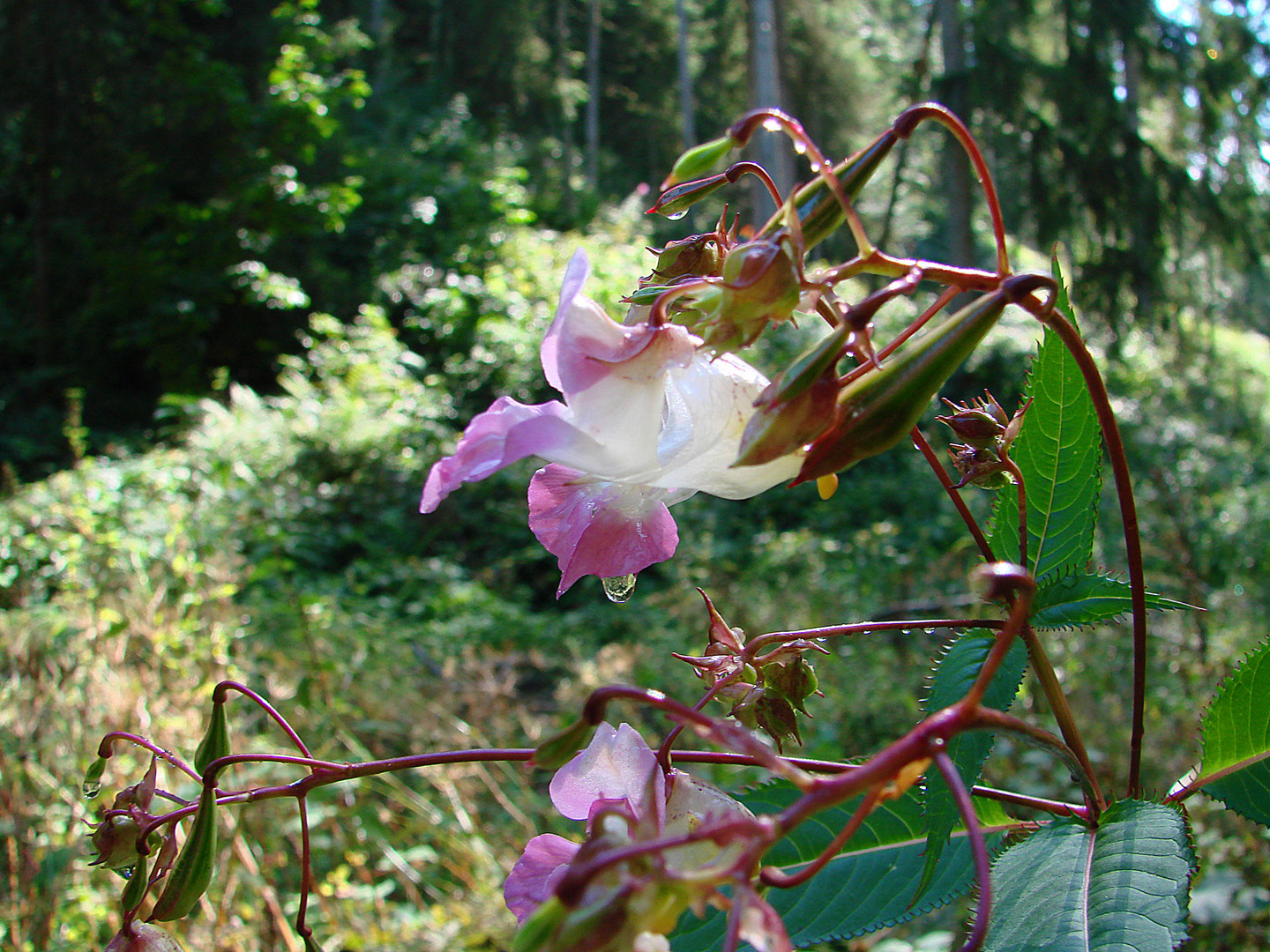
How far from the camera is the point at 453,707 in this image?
286cm

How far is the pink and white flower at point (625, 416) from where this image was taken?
0.34 m

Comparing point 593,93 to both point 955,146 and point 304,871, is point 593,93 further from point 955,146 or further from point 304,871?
point 304,871

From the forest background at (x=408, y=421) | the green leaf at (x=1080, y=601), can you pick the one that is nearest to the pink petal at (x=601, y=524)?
the green leaf at (x=1080, y=601)

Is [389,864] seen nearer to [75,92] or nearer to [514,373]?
[514,373]

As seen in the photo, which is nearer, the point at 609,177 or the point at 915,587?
the point at 915,587

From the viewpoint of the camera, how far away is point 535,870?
1.24 feet

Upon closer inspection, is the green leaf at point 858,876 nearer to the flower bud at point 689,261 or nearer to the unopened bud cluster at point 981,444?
the unopened bud cluster at point 981,444

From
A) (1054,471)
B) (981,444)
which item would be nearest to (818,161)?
(981,444)

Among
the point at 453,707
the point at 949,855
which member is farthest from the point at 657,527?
the point at 453,707

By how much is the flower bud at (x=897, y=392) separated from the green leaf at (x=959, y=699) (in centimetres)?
20

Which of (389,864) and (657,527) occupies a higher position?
(657,527)

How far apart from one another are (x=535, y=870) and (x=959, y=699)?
0.75 ft

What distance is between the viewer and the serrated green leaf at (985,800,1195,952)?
0.40 metres

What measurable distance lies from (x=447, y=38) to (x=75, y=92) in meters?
8.60
